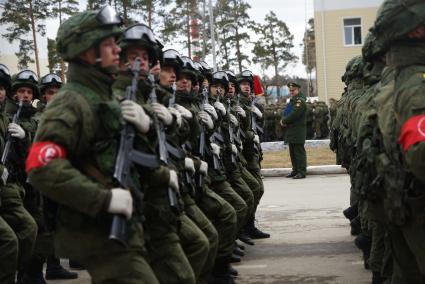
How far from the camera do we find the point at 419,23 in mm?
3975

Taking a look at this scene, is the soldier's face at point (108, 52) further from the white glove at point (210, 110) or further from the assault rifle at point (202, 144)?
the white glove at point (210, 110)

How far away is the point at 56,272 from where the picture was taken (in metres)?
7.24

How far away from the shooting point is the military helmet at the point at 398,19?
3982 millimetres

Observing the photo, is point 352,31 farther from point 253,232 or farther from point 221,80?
point 221,80

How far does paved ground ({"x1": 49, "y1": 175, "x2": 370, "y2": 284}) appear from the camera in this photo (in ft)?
22.8

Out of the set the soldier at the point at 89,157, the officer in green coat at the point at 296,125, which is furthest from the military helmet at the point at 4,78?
the officer in green coat at the point at 296,125

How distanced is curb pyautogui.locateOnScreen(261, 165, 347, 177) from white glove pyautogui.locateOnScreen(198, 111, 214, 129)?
933cm

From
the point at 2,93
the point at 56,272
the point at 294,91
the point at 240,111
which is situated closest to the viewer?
the point at 2,93

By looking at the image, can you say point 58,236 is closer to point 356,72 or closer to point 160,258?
point 160,258

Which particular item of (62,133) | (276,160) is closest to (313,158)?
(276,160)

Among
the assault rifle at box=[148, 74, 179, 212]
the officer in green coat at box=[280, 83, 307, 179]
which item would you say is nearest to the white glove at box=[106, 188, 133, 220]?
the assault rifle at box=[148, 74, 179, 212]

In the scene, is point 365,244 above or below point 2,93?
below

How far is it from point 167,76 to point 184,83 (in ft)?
1.54

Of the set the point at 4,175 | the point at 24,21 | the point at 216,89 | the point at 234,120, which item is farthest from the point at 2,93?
the point at 24,21
